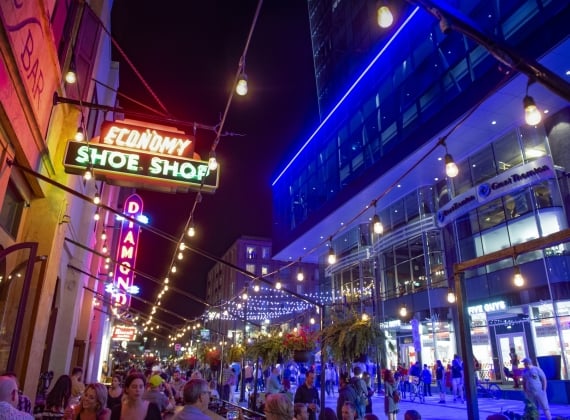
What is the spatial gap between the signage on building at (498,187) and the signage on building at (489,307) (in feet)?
16.8

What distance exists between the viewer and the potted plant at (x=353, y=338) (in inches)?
425

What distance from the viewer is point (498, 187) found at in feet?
72.1

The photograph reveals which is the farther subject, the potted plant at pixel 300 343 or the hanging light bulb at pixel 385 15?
the potted plant at pixel 300 343

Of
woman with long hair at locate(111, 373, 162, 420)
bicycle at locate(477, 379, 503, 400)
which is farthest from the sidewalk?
woman with long hair at locate(111, 373, 162, 420)

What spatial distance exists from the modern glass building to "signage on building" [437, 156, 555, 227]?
0.19 ft

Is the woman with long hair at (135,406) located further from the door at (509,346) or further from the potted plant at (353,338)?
the door at (509,346)

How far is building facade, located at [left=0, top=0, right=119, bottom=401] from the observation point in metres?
5.93

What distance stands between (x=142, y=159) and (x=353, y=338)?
6649 mm

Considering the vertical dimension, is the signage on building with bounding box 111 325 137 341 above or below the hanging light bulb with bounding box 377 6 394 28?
below

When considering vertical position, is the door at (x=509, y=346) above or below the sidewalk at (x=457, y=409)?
above

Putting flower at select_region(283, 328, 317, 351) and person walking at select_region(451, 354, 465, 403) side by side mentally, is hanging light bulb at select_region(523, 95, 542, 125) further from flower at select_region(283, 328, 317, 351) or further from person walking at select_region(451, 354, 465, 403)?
person walking at select_region(451, 354, 465, 403)

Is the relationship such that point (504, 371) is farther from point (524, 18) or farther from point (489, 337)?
point (524, 18)

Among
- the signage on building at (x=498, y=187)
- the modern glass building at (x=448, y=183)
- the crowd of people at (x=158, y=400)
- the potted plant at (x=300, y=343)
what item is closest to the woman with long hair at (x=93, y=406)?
the crowd of people at (x=158, y=400)

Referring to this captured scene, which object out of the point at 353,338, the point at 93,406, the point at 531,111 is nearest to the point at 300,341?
the point at 353,338
